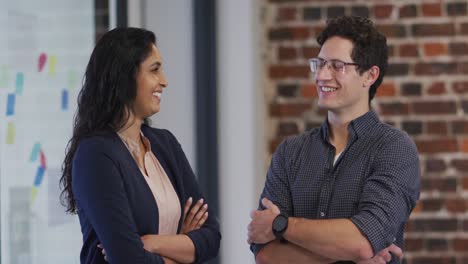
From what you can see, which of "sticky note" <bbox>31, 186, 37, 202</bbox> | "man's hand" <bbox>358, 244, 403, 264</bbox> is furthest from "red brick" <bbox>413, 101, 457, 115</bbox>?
"sticky note" <bbox>31, 186, 37, 202</bbox>

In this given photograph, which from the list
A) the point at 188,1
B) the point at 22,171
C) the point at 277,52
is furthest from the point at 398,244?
the point at 188,1

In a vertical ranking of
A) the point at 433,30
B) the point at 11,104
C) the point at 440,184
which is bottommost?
the point at 440,184

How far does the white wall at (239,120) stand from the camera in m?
3.79

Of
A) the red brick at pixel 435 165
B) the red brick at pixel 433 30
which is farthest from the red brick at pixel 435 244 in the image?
the red brick at pixel 433 30

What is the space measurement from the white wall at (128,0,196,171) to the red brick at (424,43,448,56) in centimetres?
109

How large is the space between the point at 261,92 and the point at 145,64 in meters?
1.46

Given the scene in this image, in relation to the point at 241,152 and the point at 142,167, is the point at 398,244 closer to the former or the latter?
the point at 142,167

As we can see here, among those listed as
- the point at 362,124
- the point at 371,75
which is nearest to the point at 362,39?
the point at 371,75

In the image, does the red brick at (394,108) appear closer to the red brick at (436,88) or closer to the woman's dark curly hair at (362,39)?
the red brick at (436,88)

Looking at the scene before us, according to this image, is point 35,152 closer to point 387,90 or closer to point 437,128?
point 387,90

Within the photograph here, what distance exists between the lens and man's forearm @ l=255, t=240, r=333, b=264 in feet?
7.94

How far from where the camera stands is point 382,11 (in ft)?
12.4

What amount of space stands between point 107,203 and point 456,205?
2.04 meters

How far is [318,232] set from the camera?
233 cm
